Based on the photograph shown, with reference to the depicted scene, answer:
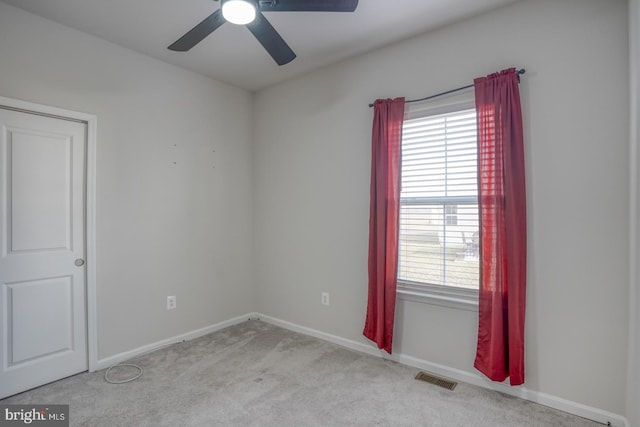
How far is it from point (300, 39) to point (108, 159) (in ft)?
6.25

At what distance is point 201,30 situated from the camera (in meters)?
1.97

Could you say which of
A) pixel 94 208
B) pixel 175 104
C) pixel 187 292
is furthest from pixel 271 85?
pixel 187 292

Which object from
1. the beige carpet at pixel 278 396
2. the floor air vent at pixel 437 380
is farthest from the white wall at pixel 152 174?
the floor air vent at pixel 437 380

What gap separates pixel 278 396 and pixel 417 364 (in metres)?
1.15

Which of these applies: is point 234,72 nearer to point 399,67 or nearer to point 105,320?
point 399,67

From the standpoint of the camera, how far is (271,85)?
12.5 feet

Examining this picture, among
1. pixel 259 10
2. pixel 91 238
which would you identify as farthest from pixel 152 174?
pixel 259 10

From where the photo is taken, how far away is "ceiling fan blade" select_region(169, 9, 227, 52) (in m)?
1.83

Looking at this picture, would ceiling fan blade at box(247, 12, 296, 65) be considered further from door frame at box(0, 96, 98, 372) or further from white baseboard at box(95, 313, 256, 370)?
white baseboard at box(95, 313, 256, 370)

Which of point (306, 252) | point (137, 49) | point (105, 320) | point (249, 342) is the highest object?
point (137, 49)

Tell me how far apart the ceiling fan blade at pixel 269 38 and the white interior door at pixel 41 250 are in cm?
172

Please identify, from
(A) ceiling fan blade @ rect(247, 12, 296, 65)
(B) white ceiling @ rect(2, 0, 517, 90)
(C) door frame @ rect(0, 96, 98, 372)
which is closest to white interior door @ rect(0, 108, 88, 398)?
(C) door frame @ rect(0, 96, 98, 372)

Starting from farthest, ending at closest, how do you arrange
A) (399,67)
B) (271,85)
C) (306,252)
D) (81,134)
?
(271,85) < (306,252) < (399,67) < (81,134)

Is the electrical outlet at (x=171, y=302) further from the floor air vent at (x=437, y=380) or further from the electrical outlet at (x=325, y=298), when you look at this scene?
the floor air vent at (x=437, y=380)
